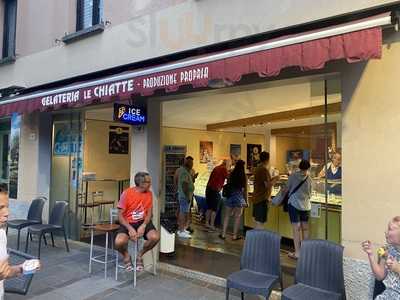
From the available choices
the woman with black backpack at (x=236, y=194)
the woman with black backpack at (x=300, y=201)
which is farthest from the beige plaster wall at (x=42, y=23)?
the woman with black backpack at (x=300, y=201)

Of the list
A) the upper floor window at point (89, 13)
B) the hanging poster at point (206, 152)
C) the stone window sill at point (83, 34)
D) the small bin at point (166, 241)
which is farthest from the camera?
the hanging poster at point (206, 152)

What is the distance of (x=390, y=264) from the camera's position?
320 centimetres

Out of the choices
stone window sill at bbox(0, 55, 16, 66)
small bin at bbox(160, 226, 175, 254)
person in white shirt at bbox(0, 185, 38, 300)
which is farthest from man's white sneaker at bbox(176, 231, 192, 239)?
stone window sill at bbox(0, 55, 16, 66)

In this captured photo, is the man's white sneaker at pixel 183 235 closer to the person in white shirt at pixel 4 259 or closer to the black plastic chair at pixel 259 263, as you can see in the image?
the black plastic chair at pixel 259 263

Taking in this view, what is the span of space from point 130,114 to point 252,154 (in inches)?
347

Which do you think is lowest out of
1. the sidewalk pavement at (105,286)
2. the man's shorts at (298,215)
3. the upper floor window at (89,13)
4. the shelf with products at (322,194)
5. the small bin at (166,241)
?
the sidewalk pavement at (105,286)

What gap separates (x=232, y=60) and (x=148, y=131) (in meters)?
2.52

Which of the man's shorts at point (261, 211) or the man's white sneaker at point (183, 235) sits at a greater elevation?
the man's shorts at point (261, 211)

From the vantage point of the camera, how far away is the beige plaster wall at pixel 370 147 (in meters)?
4.04

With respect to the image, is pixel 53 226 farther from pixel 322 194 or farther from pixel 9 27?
pixel 9 27

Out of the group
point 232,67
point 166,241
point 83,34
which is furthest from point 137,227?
point 83,34

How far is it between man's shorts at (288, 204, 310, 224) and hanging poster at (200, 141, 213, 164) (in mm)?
7029

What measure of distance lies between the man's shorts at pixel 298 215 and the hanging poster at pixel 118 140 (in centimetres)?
560

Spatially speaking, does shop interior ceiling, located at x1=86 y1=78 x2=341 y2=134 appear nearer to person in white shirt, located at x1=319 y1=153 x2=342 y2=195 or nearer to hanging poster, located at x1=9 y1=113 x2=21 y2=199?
person in white shirt, located at x1=319 y1=153 x2=342 y2=195
